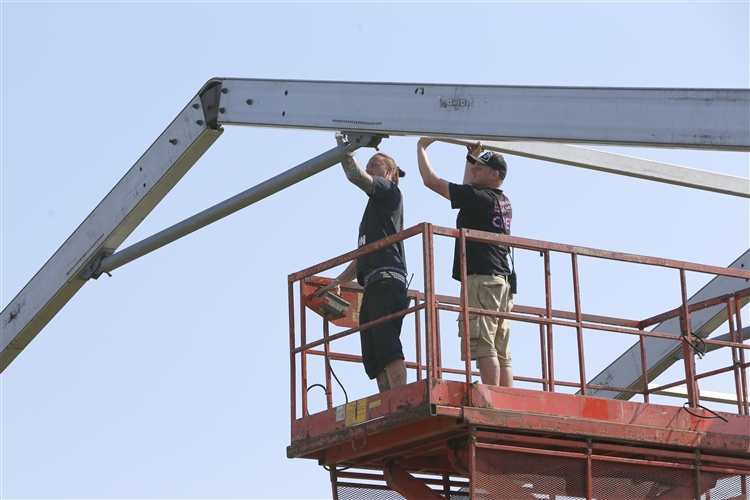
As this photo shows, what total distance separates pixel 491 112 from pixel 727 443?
4.00 meters

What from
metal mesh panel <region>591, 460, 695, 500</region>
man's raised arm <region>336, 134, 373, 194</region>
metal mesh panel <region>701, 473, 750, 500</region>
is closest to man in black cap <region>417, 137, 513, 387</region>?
man's raised arm <region>336, 134, 373, 194</region>

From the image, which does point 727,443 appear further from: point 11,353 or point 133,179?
point 11,353

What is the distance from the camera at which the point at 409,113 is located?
940cm

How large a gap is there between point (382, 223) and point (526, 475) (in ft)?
8.65

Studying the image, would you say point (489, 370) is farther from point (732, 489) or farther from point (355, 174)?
point (732, 489)

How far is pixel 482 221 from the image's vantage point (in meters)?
10.6

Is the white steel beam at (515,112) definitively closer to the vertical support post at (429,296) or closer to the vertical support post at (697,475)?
the vertical support post at (429,296)

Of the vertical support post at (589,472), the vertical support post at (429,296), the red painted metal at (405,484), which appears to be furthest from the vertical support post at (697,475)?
the vertical support post at (429,296)

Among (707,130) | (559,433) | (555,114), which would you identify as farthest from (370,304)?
(707,130)

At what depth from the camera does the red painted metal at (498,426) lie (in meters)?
9.65

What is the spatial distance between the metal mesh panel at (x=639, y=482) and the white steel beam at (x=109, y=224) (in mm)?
4631

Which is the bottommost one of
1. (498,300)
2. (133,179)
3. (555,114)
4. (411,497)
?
(411,497)

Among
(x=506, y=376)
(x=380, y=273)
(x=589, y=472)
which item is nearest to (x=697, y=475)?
(x=589, y=472)

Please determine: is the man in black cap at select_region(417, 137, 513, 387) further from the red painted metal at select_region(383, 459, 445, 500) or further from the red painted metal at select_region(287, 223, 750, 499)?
the red painted metal at select_region(383, 459, 445, 500)
